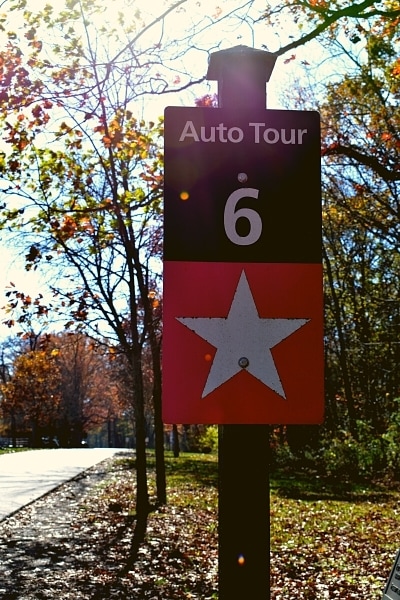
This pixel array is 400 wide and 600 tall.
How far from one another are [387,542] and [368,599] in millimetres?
4160

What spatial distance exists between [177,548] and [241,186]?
8989 mm

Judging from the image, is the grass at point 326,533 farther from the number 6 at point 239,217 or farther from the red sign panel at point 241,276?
the number 6 at point 239,217

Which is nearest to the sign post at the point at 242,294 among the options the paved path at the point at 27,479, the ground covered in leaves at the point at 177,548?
the ground covered in leaves at the point at 177,548

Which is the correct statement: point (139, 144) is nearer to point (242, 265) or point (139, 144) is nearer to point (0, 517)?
point (0, 517)

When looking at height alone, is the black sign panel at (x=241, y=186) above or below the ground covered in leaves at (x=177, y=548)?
above

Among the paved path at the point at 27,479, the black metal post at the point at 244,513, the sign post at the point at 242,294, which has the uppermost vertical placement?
the sign post at the point at 242,294

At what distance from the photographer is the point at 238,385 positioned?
231 centimetres

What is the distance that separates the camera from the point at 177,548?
34.7 feet

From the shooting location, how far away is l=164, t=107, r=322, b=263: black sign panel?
2359mm

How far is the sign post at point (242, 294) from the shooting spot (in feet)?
7.45

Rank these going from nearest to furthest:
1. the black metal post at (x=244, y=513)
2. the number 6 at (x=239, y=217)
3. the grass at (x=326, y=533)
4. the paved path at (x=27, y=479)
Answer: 1. the black metal post at (x=244, y=513)
2. the number 6 at (x=239, y=217)
3. the grass at (x=326, y=533)
4. the paved path at (x=27, y=479)

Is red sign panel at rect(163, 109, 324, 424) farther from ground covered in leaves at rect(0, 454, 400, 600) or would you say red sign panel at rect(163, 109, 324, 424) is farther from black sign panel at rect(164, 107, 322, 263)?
ground covered in leaves at rect(0, 454, 400, 600)

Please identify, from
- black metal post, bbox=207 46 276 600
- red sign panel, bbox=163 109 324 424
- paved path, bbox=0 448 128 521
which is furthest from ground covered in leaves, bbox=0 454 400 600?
red sign panel, bbox=163 109 324 424

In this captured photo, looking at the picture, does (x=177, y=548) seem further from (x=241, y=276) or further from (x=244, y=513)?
(x=241, y=276)
